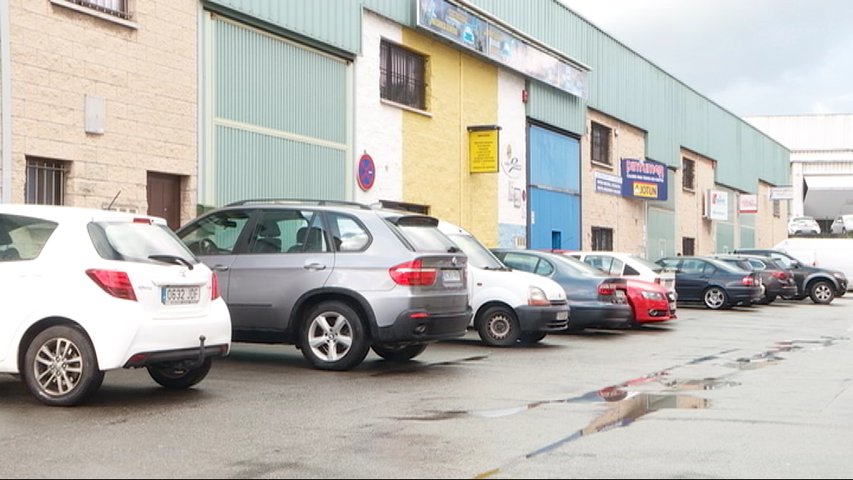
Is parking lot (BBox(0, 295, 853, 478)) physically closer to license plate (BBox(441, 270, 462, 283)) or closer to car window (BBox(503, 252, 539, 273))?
license plate (BBox(441, 270, 462, 283))

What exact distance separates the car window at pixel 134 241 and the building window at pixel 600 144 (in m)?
27.6

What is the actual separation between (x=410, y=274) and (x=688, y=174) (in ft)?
127

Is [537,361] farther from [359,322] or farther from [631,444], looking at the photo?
[631,444]

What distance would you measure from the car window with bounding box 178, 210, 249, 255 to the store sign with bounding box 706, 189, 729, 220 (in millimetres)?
40080

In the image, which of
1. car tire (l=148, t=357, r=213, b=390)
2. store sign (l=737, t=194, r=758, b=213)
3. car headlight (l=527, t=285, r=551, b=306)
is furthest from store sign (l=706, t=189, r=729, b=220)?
car tire (l=148, t=357, r=213, b=390)

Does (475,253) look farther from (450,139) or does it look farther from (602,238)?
(602,238)

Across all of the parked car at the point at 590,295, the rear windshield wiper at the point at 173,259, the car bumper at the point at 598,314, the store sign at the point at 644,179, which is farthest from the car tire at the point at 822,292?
the rear windshield wiper at the point at 173,259

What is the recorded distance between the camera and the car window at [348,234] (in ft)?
37.0

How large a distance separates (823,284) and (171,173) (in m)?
22.1

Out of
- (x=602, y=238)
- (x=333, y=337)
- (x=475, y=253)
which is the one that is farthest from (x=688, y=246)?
(x=333, y=337)

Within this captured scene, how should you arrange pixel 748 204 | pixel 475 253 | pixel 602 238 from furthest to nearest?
1. pixel 748 204
2. pixel 602 238
3. pixel 475 253

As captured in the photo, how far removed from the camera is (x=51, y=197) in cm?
1477

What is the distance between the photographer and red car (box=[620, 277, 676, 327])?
1845 centimetres

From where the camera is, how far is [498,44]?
27609 millimetres
